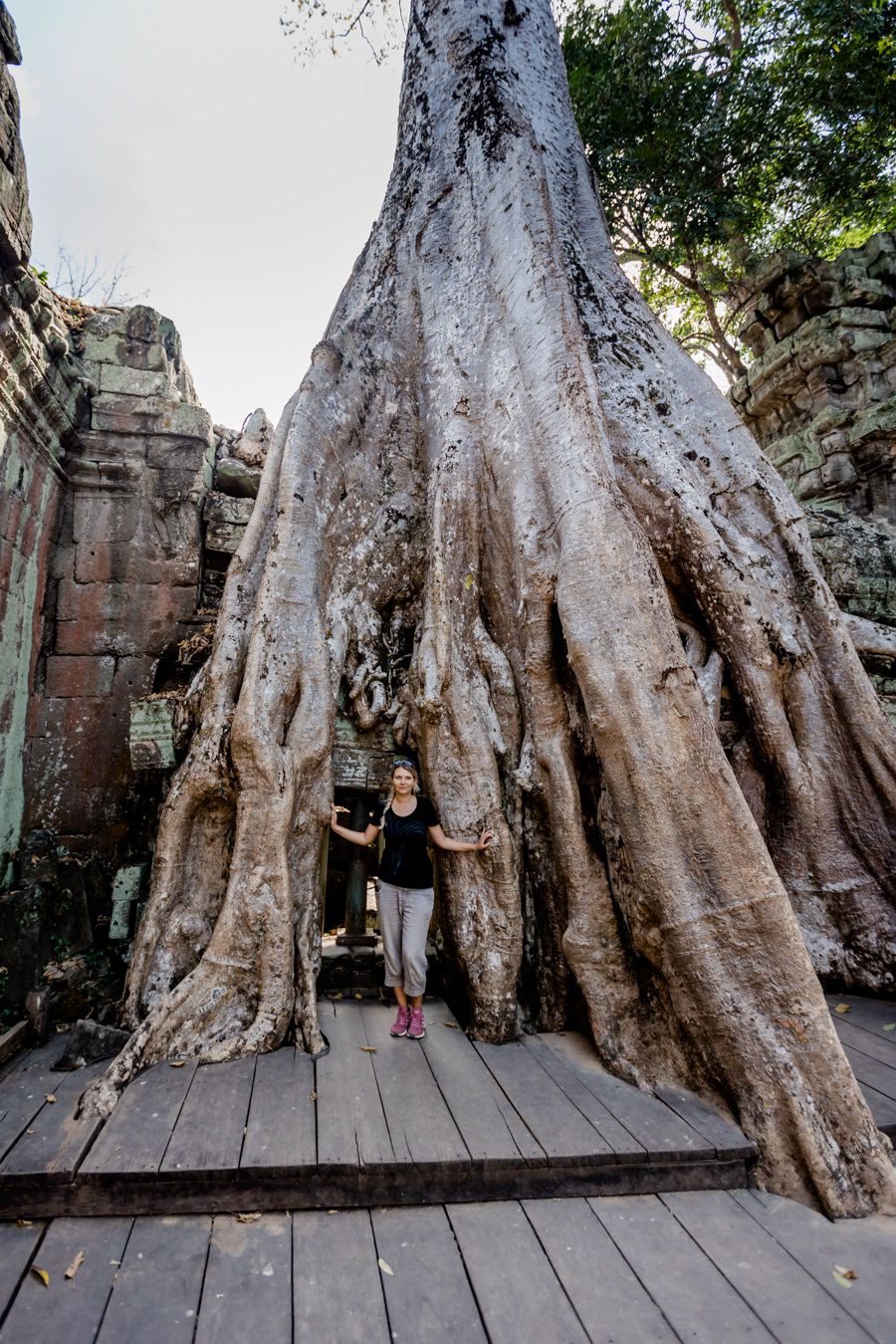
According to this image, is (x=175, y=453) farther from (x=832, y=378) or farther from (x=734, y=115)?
(x=734, y=115)

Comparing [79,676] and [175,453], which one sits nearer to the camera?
[79,676]

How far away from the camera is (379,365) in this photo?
383cm

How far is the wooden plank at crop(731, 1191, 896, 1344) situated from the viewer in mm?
1448

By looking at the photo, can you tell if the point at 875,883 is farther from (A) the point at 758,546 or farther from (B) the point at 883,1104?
(A) the point at 758,546

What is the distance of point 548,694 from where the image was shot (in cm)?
286

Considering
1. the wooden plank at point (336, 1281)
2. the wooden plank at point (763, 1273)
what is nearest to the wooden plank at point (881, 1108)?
the wooden plank at point (763, 1273)

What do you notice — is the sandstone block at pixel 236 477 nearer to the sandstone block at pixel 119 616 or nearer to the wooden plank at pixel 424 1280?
the sandstone block at pixel 119 616

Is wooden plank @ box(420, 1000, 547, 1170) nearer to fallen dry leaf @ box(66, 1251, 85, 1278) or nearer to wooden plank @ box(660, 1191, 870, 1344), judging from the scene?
wooden plank @ box(660, 1191, 870, 1344)


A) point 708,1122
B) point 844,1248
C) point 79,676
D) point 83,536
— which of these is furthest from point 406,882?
point 83,536

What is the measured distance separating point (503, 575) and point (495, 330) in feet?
4.41

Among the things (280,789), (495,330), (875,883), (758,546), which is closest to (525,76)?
(495,330)

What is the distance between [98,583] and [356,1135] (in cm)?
327

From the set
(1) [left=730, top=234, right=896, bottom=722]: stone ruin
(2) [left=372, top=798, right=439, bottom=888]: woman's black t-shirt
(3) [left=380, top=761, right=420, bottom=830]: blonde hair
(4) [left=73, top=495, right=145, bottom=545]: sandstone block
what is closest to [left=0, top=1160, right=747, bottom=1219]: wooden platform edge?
(2) [left=372, top=798, right=439, bottom=888]: woman's black t-shirt

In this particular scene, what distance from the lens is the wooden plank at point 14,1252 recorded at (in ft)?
4.65
